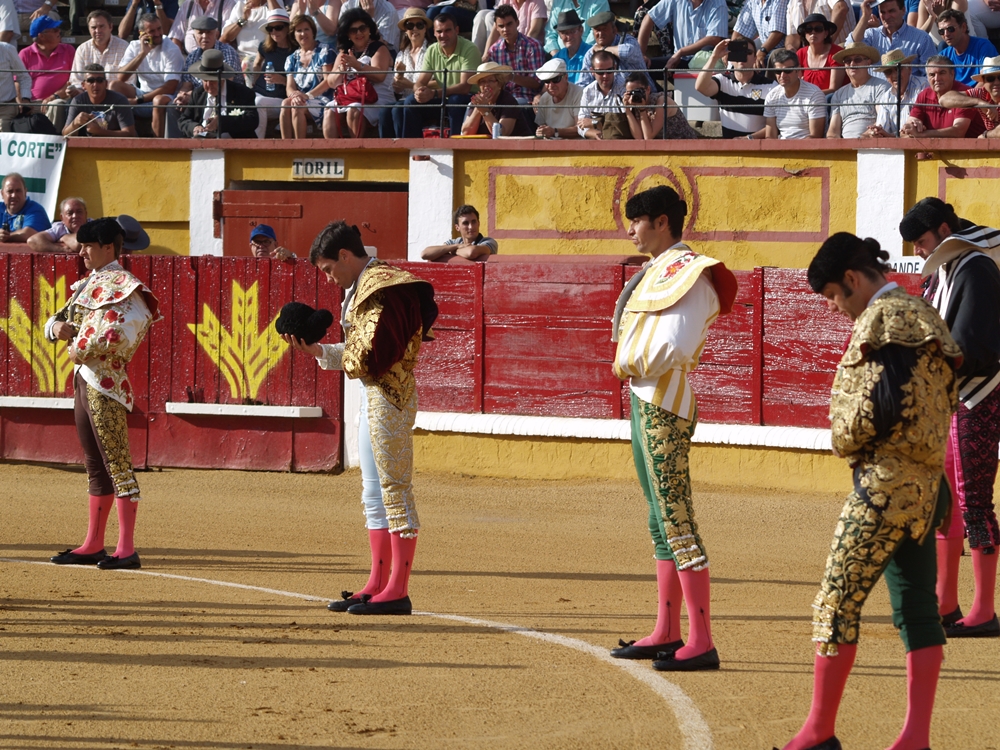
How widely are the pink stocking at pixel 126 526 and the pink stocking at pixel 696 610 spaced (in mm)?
2965

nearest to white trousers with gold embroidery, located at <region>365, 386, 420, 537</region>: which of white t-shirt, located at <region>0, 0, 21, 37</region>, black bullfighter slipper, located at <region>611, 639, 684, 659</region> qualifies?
black bullfighter slipper, located at <region>611, 639, 684, 659</region>

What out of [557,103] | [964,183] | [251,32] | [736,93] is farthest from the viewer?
[251,32]

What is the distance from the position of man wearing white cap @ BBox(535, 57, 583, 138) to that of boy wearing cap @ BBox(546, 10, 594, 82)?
337 millimetres

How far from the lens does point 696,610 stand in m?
4.70

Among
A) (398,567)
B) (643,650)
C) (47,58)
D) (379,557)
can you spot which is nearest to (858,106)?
(379,557)

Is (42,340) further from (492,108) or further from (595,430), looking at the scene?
(595,430)

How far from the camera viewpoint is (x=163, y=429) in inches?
432

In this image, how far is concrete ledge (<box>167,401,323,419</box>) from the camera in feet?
35.0

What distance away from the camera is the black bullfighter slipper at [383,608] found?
18.7 feet

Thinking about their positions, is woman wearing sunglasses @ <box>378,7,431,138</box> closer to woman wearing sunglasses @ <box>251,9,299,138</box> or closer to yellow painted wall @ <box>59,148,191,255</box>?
woman wearing sunglasses @ <box>251,9,299,138</box>

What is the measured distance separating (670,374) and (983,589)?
161 cm

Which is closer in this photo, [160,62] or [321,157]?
[321,157]

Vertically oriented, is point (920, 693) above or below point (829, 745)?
above

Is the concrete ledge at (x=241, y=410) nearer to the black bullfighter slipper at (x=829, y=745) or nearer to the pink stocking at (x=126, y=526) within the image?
the pink stocking at (x=126, y=526)
